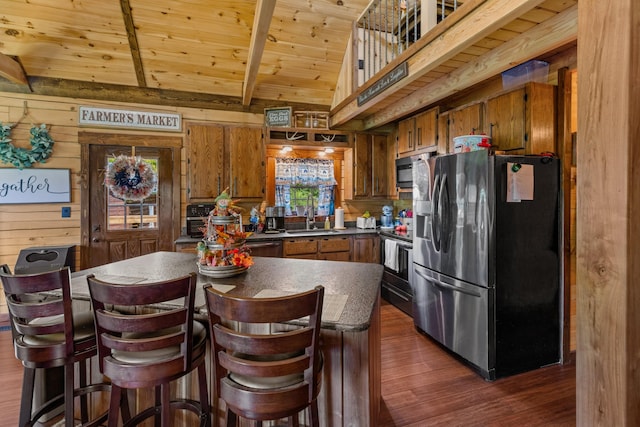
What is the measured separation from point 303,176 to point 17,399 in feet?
11.8

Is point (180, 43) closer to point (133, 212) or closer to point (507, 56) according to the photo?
point (133, 212)

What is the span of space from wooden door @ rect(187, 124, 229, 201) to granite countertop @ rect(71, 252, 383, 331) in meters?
1.71

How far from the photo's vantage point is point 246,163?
4.20 meters

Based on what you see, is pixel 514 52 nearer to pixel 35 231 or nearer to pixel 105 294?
pixel 105 294

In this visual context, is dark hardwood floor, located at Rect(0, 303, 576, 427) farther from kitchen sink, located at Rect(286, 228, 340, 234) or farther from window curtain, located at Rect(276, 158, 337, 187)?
window curtain, located at Rect(276, 158, 337, 187)

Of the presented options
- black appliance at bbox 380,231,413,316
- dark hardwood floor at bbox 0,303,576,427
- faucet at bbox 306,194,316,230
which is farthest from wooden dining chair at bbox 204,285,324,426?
faucet at bbox 306,194,316,230

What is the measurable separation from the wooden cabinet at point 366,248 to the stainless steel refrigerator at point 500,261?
1574 mm

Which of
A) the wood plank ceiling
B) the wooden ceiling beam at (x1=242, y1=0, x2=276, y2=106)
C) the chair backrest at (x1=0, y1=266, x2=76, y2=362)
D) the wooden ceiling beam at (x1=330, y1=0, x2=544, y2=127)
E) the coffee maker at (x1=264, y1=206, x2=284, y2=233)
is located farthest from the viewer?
the coffee maker at (x1=264, y1=206, x2=284, y2=233)

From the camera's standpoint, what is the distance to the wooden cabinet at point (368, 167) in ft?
15.0

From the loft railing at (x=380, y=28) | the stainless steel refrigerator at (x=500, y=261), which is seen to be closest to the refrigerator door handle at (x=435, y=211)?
the stainless steel refrigerator at (x=500, y=261)

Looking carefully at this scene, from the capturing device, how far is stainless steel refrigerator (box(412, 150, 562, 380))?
7.81ft

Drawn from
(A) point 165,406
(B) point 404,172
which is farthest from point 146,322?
(B) point 404,172

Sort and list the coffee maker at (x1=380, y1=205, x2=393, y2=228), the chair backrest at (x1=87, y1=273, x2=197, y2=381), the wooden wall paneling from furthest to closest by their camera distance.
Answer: the coffee maker at (x1=380, y1=205, x2=393, y2=228) < the chair backrest at (x1=87, y1=273, x2=197, y2=381) < the wooden wall paneling

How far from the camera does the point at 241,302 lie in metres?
1.09
